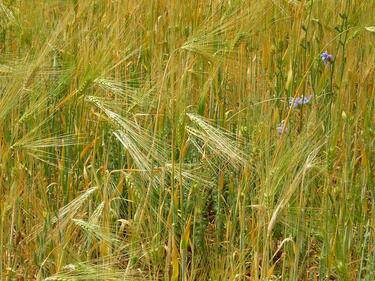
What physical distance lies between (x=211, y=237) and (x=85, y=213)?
0.37m

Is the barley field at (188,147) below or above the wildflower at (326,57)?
below

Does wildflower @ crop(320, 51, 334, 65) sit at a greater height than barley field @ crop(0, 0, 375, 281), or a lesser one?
greater

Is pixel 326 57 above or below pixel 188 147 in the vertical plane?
above

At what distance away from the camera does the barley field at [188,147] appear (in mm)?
1850

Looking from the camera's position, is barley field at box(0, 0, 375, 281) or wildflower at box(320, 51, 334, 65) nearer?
barley field at box(0, 0, 375, 281)

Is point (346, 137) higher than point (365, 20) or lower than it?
lower

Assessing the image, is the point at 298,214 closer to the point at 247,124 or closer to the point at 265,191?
the point at 265,191

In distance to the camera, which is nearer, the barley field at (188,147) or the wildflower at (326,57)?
the barley field at (188,147)

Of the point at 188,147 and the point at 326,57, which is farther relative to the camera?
the point at 188,147

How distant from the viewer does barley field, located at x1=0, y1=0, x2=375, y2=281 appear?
1.85 m

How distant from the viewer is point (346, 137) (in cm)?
213

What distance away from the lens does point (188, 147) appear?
2309 mm

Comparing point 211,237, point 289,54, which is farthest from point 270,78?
point 211,237

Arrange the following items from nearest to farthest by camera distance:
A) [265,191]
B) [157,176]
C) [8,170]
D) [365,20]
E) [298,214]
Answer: [265,191]
[298,214]
[157,176]
[8,170]
[365,20]
